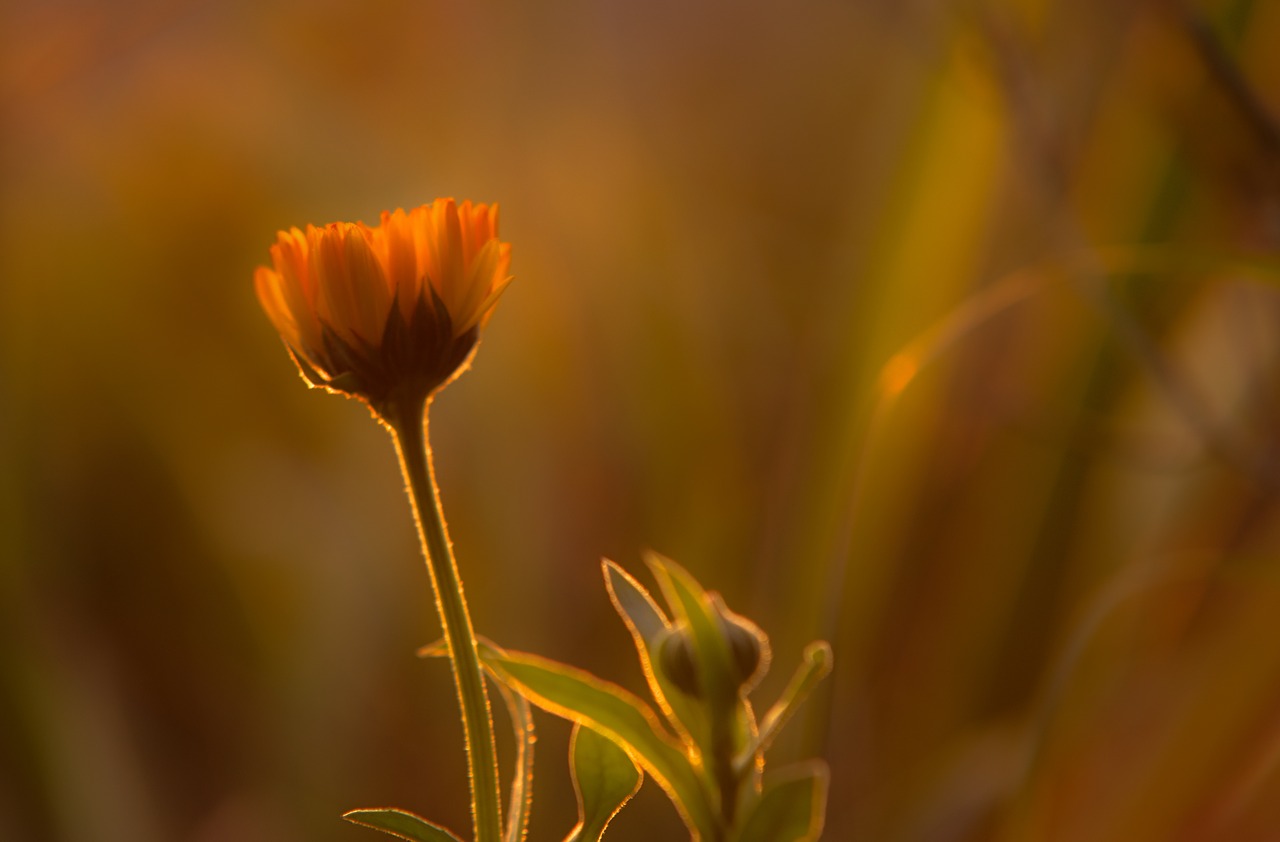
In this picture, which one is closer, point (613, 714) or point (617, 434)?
point (613, 714)

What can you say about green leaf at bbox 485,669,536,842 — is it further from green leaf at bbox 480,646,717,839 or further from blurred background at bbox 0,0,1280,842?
blurred background at bbox 0,0,1280,842

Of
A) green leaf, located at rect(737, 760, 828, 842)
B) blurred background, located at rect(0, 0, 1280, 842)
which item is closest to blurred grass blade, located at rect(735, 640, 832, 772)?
green leaf, located at rect(737, 760, 828, 842)

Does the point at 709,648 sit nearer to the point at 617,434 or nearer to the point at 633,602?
the point at 633,602

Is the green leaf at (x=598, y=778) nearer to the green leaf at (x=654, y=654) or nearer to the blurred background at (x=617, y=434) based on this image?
the green leaf at (x=654, y=654)

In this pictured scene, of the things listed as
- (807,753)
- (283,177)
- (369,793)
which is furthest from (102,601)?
(807,753)

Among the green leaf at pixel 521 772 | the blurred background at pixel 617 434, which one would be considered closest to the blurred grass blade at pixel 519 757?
the green leaf at pixel 521 772

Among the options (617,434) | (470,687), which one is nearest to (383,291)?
(470,687)

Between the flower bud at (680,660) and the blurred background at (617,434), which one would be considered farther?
the blurred background at (617,434)
